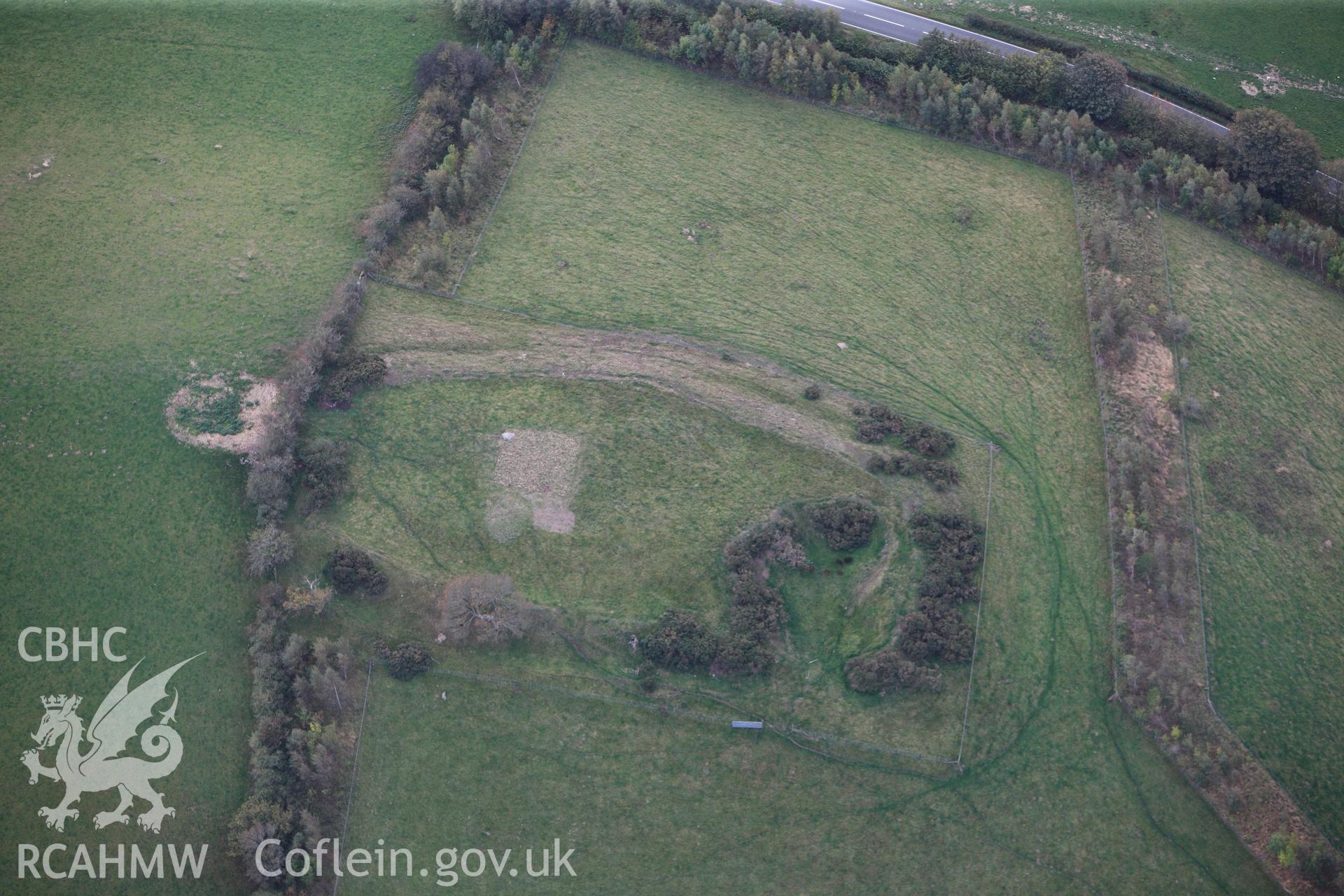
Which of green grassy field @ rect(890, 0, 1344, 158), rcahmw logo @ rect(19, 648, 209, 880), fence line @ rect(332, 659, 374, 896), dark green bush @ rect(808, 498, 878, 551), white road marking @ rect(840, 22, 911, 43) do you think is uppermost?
green grassy field @ rect(890, 0, 1344, 158)

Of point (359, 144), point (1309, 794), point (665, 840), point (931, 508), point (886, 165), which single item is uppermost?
point (886, 165)

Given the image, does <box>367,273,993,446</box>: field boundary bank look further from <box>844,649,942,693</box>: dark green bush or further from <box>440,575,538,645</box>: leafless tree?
<box>440,575,538,645</box>: leafless tree

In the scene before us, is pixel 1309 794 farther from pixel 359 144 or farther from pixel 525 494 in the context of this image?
pixel 359 144

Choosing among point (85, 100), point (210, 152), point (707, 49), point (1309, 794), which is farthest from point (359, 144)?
point (1309, 794)

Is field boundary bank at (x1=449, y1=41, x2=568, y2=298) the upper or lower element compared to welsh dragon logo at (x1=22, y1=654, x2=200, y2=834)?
upper

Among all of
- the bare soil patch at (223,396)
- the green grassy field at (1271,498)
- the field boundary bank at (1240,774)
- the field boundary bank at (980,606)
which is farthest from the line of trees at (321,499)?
the green grassy field at (1271,498)

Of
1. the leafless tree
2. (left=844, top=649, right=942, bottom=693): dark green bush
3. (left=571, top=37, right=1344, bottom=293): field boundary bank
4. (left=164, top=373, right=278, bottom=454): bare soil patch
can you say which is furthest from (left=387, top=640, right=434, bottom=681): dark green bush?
(left=571, top=37, right=1344, bottom=293): field boundary bank

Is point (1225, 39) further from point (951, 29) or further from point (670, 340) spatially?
point (670, 340)
